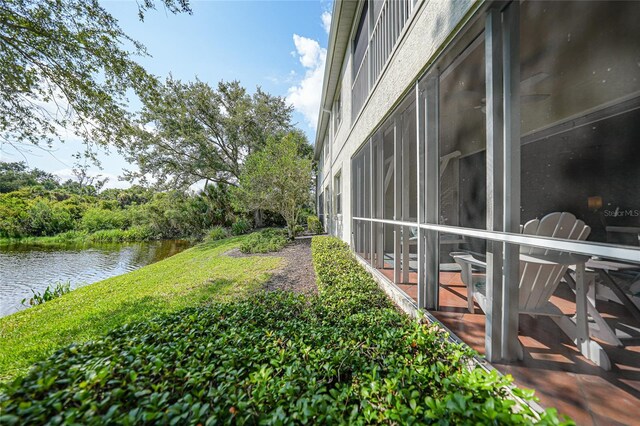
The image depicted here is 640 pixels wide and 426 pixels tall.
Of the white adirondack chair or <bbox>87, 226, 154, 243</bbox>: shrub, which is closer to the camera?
the white adirondack chair

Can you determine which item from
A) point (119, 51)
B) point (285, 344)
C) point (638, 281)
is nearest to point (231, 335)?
point (285, 344)

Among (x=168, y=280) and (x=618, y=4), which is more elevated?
(x=618, y=4)

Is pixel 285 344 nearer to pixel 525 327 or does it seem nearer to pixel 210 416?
pixel 210 416

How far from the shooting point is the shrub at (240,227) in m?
18.5

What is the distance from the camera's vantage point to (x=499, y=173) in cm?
186

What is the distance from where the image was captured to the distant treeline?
64.0 feet

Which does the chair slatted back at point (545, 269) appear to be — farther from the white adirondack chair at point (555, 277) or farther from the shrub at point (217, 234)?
the shrub at point (217, 234)

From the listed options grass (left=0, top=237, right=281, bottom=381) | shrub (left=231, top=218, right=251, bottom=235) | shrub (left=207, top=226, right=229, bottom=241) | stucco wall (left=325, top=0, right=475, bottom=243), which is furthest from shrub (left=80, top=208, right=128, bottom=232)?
stucco wall (left=325, top=0, right=475, bottom=243)

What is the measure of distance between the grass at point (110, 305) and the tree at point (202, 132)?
12.3 m

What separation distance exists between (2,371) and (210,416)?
13.0 ft

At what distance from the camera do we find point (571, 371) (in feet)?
5.82

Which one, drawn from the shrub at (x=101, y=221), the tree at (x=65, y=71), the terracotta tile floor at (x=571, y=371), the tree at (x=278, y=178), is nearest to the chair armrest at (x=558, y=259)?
the terracotta tile floor at (x=571, y=371)

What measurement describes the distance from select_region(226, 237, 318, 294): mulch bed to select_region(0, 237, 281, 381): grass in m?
0.37

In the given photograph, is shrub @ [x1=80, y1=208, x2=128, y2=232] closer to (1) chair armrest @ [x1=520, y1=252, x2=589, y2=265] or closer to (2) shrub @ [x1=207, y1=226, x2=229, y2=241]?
(2) shrub @ [x1=207, y1=226, x2=229, y2=241]
